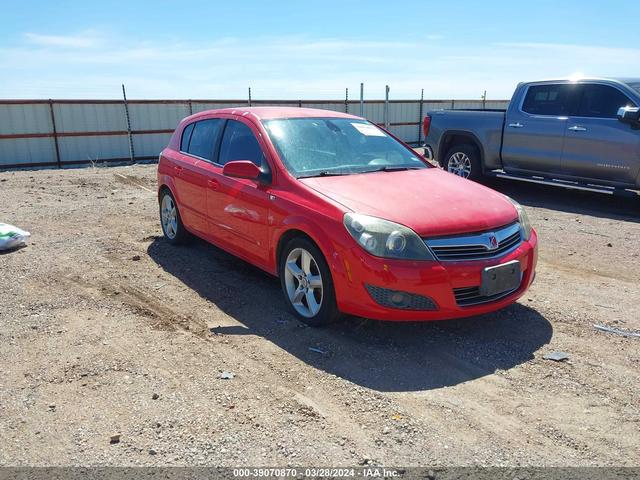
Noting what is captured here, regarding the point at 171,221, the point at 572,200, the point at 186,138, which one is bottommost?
the point at 572,200

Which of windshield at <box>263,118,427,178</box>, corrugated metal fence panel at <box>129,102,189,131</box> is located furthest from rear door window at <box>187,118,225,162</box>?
corrugated metal fence panel at <box>129,102,189,131</box>

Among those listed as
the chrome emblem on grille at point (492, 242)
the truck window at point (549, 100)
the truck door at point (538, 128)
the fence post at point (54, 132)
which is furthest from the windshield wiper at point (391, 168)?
the fence post at point (54, 132)

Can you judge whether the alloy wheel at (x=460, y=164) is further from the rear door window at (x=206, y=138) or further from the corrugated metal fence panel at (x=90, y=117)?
the corrugated metal fence panel at (x=90, y=117)

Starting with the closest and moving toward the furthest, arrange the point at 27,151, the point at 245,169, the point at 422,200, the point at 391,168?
the point at 422,200 → the point at 245,169 → the point at 391,168 → the point at 27,151

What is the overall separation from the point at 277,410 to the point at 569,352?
2.14 meters

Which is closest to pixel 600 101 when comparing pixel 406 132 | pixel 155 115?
pixel 155 115

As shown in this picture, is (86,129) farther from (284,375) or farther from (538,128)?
(284,375)

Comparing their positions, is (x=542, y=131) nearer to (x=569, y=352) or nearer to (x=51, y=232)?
(x=569, y=352)

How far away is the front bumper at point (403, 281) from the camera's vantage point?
3.77 metres

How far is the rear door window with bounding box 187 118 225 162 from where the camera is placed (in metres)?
5.79

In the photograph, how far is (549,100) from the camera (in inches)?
367

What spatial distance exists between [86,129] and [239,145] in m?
13.2

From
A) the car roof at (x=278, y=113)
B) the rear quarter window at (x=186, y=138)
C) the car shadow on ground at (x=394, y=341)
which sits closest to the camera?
the car shadow on ground at (x=394, y=341)

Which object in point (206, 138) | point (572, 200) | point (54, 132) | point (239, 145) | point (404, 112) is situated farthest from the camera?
point (404, 112)
